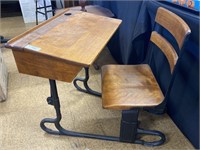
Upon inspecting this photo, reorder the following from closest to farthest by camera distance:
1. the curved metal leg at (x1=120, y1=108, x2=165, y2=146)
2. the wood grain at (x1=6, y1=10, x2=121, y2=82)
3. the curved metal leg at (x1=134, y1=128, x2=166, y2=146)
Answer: the wood grain at (x1=6, y1=10, x2=121, y2=82) < the curved metal leg at (x1=120, y1=108, x2=165, y2=146) < the curved metal leg at (x1=134, y1=128, x2=166, y2=146)

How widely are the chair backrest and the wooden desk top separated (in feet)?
1.03

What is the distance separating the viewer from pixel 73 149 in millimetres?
1340

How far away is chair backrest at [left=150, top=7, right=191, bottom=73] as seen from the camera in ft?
3.11

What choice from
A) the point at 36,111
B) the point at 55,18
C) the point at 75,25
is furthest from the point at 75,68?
the point at 36,111

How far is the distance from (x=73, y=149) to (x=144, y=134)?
548mm

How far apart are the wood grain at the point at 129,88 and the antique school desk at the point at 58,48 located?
12.2 inches

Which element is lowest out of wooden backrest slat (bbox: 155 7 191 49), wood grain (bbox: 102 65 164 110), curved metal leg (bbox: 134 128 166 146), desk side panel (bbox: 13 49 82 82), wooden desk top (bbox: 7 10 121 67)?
curved metal leg (bbox: 134 128 166 146)

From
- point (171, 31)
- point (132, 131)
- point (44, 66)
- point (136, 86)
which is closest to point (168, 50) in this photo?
point (171, 31)

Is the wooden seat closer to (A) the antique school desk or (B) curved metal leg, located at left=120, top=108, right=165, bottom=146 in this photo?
(B) curved metal leg, located at left=120, top=108, right=165, bottom=146

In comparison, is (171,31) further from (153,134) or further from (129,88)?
(153,134)

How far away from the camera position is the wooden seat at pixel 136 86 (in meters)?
1.08

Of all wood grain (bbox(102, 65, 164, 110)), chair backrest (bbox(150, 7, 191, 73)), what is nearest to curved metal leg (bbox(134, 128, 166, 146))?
wood grain (bbox(102, 65, 164, 110))

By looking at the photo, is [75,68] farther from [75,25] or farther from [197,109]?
[197,109]

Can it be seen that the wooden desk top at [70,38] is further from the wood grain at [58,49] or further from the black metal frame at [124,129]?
the black metal frame at [124,129]
